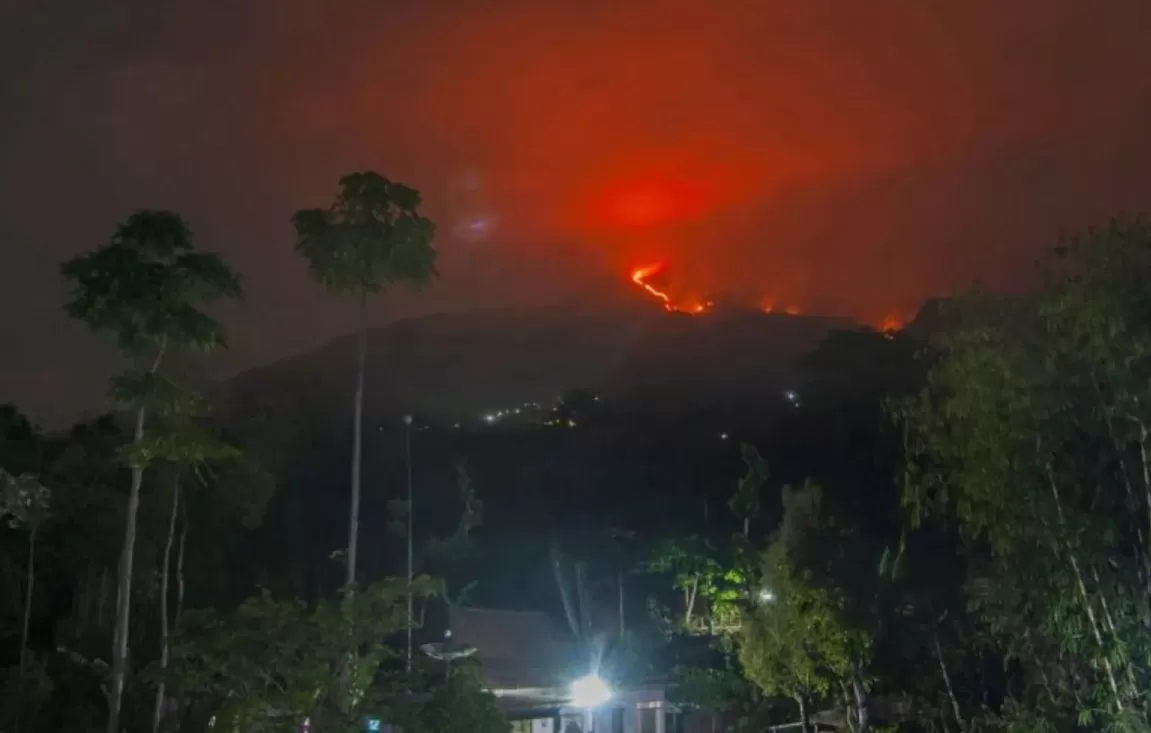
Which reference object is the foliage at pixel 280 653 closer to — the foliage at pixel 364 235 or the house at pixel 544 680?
the foliage at pixel 364 235

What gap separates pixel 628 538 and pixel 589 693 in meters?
9.20

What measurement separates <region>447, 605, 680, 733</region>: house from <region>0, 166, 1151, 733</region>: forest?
0.77 meters

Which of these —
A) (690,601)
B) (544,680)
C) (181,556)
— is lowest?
(544,680)

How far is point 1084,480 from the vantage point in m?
7.99

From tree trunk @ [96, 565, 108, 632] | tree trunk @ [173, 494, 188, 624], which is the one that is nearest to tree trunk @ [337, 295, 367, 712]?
tree trunk @ [173, 494, 188, 624]

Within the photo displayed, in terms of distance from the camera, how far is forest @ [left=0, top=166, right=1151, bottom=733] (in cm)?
768

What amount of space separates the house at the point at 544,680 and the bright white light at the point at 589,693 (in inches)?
4.6

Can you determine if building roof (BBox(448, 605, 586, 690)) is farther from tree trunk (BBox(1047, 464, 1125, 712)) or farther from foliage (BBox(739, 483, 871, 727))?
tree trunk (BBox(1047, 464, 1125, 712))

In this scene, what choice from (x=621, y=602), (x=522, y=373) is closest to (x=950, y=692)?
(x=621, y=602)

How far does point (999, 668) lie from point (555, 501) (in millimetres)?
18023

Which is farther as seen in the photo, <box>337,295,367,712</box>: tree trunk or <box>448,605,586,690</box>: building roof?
<box>448,605,586,690</box>: building roof

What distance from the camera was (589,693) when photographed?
54.5 feet

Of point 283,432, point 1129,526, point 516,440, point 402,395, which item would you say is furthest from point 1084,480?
point 402,395

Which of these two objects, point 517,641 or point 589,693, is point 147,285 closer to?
point 589,693
